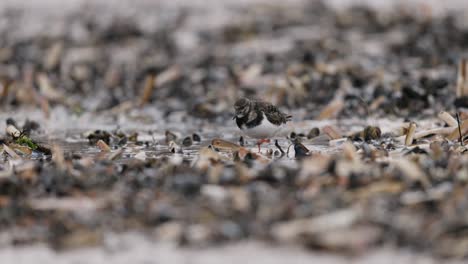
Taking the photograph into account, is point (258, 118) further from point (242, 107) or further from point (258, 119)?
point (242, 107)

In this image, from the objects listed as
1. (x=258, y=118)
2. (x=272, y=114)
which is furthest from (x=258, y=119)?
(x=272, y=114)

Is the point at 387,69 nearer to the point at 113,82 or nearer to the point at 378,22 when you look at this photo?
the point at 378,22

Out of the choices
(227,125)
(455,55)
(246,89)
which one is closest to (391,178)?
(227,125)

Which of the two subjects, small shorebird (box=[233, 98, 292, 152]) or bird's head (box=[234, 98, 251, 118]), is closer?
small shorebird (box=[233, 98, 292, 152])

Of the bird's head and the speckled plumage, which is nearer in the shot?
the speckled plumage

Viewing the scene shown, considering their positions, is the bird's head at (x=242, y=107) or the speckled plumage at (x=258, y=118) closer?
the speckled plumage at (x=258, y=118)
